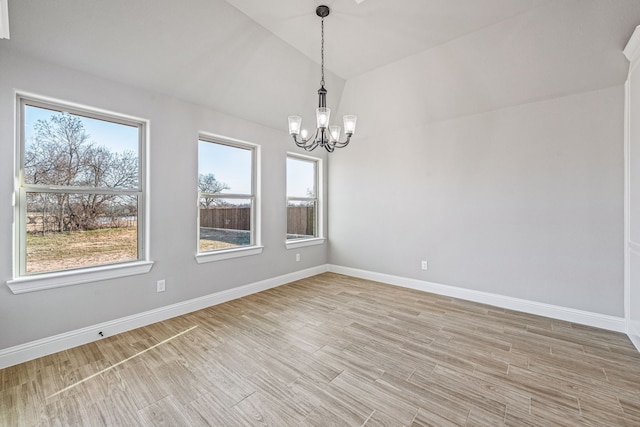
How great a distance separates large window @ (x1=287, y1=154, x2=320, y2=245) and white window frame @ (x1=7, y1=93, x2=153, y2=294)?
6.92 ft

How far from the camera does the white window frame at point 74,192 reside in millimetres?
2234

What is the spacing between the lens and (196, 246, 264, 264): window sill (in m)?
3.35

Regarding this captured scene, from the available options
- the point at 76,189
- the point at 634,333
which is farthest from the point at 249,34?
the point at 634,333

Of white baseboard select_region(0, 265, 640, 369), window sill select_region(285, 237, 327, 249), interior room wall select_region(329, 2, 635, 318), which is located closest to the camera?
white baseboard select_region(0, 265, 640, 369)

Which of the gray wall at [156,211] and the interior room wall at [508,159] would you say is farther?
the interior room wall at [508,159]

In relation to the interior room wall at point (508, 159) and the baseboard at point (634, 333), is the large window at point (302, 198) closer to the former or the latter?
the interior room wall at point (508, 159)

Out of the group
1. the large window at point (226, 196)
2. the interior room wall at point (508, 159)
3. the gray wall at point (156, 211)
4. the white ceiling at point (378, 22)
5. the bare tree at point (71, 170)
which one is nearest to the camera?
the gray wall at point (156, 211)

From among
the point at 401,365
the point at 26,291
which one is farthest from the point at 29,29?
the point at 401,365

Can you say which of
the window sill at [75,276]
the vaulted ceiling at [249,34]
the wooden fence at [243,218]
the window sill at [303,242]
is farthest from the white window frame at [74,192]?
the window sill at [303,242]

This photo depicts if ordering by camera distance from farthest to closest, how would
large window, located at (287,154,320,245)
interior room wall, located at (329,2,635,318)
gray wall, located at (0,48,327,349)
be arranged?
large window, located at (287,154,320,245) → interior room wall, located at (329,2,635,318) → gray wall, located at (0,48,327,349)

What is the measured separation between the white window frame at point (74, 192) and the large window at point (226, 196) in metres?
0.63

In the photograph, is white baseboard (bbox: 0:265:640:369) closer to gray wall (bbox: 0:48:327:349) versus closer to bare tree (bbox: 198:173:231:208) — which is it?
gray wall (bbox: 0:48:327:349)

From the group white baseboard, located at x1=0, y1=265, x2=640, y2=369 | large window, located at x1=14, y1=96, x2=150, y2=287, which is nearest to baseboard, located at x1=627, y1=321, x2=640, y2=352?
white baseboard, located at x1=0, y1=265, x2=640, y2=369

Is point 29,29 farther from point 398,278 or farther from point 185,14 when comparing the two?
point 398,278
